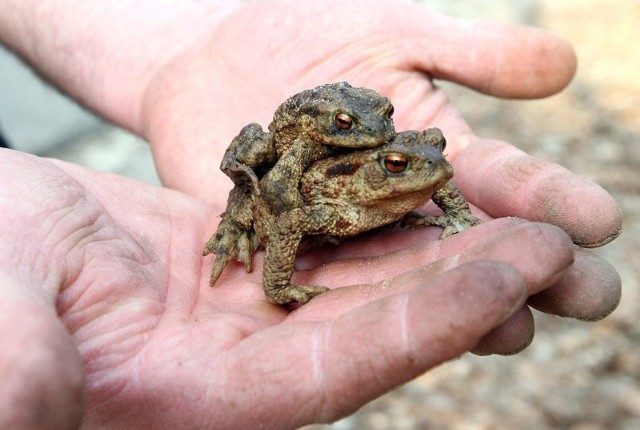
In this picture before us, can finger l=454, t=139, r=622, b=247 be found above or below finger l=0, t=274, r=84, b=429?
below

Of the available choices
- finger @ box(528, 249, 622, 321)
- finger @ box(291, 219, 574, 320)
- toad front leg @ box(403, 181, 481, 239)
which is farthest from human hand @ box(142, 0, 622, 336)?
finger @ box(528, 249, 622, 321)

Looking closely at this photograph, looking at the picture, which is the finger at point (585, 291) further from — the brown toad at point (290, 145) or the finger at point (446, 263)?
the brown toad at point (290, 145)

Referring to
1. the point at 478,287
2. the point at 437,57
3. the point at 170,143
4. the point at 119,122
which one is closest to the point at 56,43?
the point at 119,122

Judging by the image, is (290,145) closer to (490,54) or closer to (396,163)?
(396,163)

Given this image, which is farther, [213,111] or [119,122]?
[119,122]

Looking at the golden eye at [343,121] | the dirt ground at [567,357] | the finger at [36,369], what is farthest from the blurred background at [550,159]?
the finger at [36,369]

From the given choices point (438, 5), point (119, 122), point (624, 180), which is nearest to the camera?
point (119, 122)

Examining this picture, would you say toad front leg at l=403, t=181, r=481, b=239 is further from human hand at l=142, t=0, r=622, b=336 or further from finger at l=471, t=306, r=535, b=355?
finger at l=471, t=306, r=535, b=355

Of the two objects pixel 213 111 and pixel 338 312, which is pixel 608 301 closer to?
pixel 338 312
